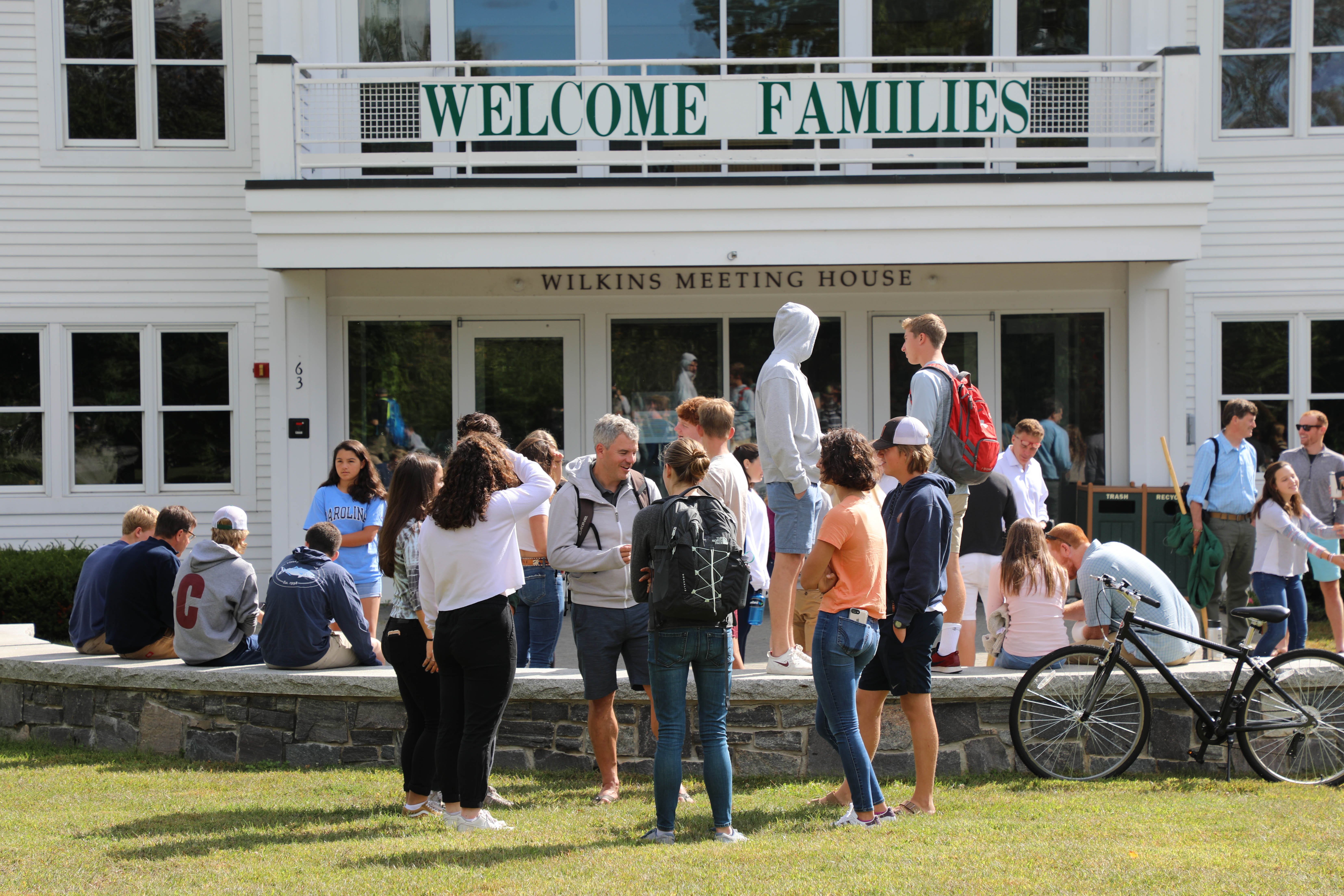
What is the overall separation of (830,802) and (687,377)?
725 centimetres

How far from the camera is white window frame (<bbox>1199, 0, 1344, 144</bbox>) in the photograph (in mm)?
11875

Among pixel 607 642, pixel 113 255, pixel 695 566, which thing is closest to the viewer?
pixel 695 566

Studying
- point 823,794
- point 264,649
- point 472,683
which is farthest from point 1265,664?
point 264,649

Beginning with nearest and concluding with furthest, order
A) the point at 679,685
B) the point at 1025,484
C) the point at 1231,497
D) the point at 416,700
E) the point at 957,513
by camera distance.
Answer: the point at 679,685
the point at 416,700
the point at 957,513
the point at 1025,484
the point at 1231,497

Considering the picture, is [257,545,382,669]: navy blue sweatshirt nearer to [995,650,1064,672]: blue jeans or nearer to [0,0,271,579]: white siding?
[995,650,1064,672]: blue jeans

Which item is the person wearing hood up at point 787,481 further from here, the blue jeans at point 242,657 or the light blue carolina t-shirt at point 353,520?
the blue jeans at point 242,657

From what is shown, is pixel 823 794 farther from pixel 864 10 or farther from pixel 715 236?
pixel 864 10

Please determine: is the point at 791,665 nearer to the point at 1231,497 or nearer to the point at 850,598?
the point at 850,598

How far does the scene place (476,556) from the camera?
495 centimetres

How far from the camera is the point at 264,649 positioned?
6375 mm

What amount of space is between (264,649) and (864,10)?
29.6ft

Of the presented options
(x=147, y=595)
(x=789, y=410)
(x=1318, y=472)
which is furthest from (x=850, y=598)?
(x=1318, y=472)

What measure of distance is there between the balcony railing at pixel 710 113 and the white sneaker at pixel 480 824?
6.71 m

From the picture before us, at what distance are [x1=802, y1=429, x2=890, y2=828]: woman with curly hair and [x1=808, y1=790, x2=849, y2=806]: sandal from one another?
292mm
